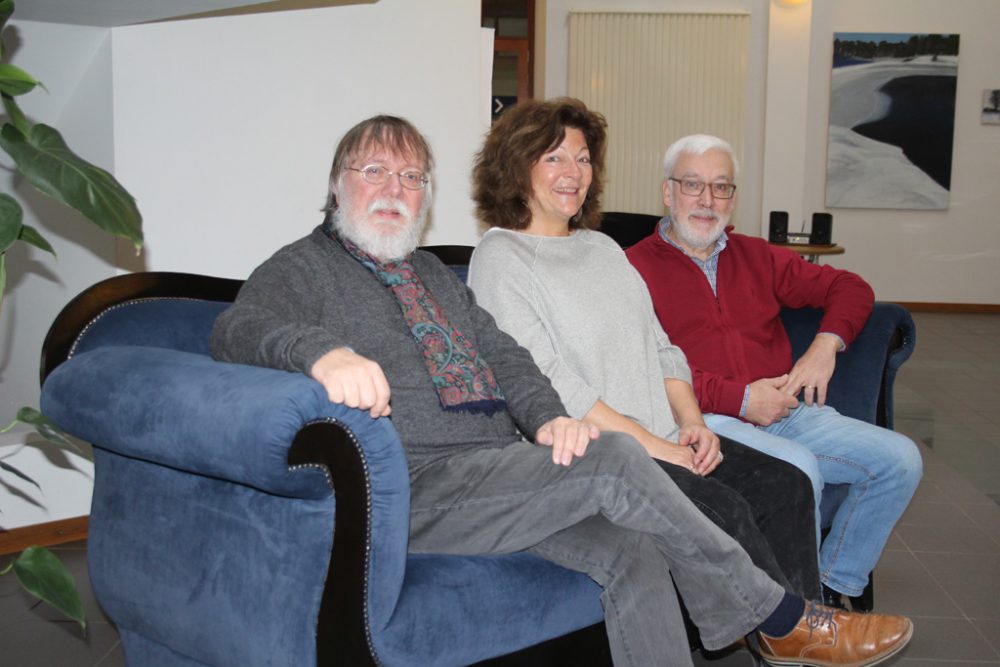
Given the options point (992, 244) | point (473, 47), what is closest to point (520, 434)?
point (473, 47)

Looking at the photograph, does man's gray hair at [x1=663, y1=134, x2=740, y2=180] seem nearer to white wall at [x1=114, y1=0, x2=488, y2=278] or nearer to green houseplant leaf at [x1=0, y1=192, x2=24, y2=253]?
white wall at [x1=114, y1=0, x2=488, y2=278]

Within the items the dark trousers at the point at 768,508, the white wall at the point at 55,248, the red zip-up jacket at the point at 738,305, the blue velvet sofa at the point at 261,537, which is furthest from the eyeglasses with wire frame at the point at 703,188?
the white wall at the point at 55,248

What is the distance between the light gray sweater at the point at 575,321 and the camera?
2217mm

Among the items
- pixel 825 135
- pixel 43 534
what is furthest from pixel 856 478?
pixel 825 135

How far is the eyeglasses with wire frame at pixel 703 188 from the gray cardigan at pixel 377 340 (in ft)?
2.82

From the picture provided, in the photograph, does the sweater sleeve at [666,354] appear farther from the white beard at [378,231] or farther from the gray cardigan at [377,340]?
the white beard at [378,231]

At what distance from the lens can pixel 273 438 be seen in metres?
1.50

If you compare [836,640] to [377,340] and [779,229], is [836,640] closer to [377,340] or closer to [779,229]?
[377,340]

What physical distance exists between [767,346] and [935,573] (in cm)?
92

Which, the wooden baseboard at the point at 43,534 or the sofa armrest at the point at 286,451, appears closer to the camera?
the sofa armrest at the point at 286,451

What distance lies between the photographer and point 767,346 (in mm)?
2752

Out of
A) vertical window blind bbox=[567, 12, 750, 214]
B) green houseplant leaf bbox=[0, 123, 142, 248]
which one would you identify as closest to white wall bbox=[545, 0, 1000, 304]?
vertical window blind bbox=[567, 12, 750, 214]

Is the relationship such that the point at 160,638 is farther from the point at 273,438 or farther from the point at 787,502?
the point at 787,502

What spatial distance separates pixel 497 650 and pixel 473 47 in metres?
2.19
